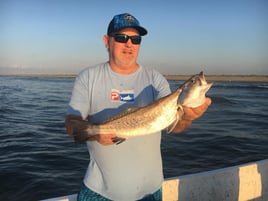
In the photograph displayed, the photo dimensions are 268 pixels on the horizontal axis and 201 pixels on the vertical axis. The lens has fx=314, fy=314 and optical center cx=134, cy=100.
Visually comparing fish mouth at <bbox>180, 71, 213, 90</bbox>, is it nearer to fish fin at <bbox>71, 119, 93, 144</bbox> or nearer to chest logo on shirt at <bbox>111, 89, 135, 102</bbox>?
chest logo on shirt at <bbox>111, 89, 135, 102</bbox>

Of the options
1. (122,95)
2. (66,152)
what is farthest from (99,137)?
(66,152)

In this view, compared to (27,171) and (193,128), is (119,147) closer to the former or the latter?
(27,171)

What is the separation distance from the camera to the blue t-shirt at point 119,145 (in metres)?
3.26

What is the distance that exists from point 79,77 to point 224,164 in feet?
31.6

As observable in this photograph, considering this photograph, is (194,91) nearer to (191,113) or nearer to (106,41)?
(191,113)

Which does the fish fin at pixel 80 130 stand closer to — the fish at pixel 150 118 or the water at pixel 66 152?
the fish at pixel 150 118

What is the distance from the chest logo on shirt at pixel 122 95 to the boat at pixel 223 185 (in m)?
2.69

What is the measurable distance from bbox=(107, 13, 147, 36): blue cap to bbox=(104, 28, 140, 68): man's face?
5 centimetres

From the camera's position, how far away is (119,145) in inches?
129

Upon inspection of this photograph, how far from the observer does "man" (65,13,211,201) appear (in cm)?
326

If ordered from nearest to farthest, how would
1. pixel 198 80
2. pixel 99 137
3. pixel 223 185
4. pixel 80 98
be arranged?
pixel 198 80
pixel 99 137
pixel 80 98
pixel 223 185

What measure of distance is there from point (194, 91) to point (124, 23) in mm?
1028

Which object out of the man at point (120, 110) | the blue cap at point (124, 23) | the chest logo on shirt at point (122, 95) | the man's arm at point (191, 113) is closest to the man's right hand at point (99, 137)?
the man at point (120, 110)

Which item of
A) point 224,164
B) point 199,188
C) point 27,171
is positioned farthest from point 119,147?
point 224,164
